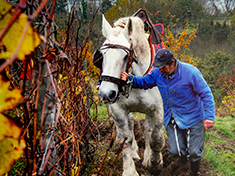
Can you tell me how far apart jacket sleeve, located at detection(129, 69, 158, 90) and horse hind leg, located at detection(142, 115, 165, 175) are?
60 centimetres

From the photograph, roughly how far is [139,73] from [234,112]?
6.38m

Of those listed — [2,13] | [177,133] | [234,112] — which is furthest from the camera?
[234,112]

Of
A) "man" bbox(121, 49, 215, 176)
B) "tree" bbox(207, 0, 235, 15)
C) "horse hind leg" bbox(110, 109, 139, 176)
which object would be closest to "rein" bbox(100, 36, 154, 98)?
"man" bbox(121, 49, 215, 176)

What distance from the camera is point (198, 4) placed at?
79.1ft

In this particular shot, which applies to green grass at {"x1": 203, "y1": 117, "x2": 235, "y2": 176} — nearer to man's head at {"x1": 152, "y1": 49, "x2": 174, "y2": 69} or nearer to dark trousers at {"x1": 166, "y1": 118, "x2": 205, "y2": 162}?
dark trousers at {"x1": 166, "y1": 118, "x2": 205, "y2": 162}

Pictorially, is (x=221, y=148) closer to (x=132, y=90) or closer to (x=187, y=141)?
(x=187, y=141)

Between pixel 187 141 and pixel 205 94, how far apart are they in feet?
2.44

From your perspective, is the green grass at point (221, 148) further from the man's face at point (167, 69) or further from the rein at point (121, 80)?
the rein at point (121, 80)

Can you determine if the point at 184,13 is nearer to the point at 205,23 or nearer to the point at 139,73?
the point at 205,23

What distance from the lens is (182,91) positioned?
2900mm

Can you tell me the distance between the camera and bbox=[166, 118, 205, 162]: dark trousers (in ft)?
9.90

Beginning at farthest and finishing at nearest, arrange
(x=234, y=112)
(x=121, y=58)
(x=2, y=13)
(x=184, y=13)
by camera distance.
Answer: (x=184, y=13)
(x=234, y=112)
(x=121, y=58)
(x=2, y=13)

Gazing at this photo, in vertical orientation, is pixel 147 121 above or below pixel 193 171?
above

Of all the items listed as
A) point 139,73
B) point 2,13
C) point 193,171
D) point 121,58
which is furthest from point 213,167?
point 2,13
